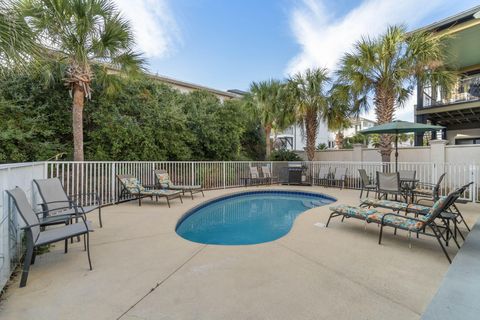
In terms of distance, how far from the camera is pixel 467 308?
1894 mm

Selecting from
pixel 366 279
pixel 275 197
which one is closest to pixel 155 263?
pixel 366 279

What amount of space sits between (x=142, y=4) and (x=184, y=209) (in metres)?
7.24

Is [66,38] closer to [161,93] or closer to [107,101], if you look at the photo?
[107,101]

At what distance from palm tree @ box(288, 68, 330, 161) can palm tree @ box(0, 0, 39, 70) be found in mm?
10664

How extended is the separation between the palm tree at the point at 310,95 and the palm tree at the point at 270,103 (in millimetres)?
597

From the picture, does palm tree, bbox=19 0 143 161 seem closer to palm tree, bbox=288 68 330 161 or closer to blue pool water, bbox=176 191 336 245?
blue pool water, bbox=176 191 336 245

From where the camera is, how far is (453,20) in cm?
938

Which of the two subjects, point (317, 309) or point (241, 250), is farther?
point (241, 250)

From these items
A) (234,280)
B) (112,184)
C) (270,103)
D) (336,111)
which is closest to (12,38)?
(234,280)

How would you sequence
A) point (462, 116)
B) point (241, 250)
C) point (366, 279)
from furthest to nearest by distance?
point (462, 116) → point (241, 250) → point (366, 279)

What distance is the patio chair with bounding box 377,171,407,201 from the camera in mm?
6551

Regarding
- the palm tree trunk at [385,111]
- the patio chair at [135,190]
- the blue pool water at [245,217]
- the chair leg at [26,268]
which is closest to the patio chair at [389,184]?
the blue pool water at [245,217]

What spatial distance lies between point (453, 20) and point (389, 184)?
7.94 meters

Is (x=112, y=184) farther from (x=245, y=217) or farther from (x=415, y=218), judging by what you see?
(x=415, y=218)
